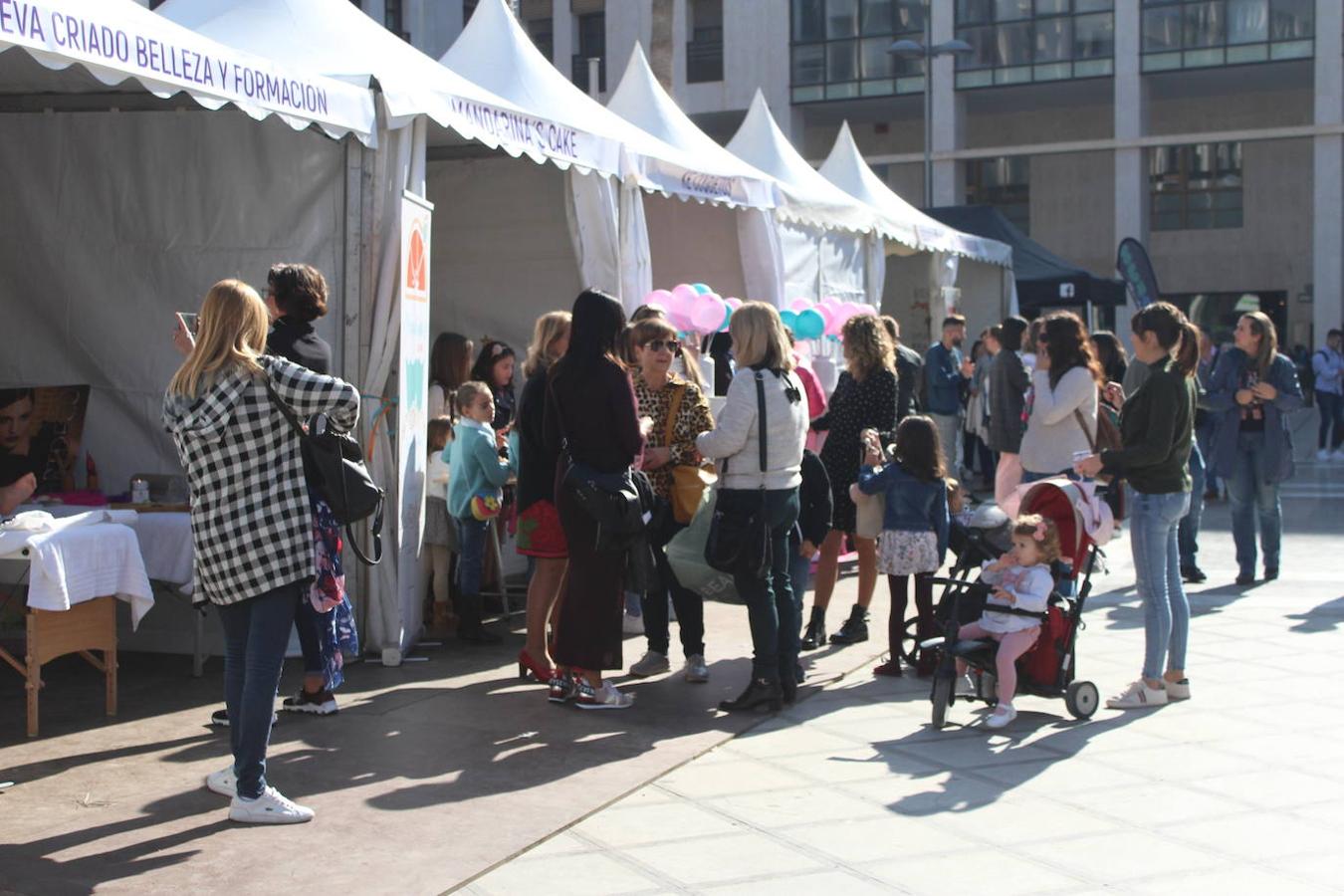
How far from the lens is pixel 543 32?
4434cm

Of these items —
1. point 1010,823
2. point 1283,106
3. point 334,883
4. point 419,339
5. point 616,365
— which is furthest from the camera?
point 1283,106

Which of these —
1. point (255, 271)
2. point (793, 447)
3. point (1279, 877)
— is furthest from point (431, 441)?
point (1279, 877)

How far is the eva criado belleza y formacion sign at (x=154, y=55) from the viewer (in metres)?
5.12

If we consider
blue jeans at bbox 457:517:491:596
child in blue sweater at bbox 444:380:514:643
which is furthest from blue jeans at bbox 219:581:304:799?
blue jeans at bbox 457:517:491:596

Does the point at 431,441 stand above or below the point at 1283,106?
below

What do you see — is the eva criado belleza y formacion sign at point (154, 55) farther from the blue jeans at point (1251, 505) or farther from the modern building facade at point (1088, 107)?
the modern building facade at point (1088, 107)

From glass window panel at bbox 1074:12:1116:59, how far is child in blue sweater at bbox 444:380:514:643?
105 feet

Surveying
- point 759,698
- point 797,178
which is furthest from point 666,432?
point 797,178

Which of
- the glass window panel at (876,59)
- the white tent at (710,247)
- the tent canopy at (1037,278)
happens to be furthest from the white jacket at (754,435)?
the glass window panel at (876,59)

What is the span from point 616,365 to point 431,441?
232 centimetres

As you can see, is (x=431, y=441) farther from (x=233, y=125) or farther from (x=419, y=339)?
(x=233, y=125)

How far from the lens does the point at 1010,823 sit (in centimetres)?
505

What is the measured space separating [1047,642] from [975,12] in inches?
1317

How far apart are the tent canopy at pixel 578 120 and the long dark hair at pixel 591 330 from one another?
281 centimetres
